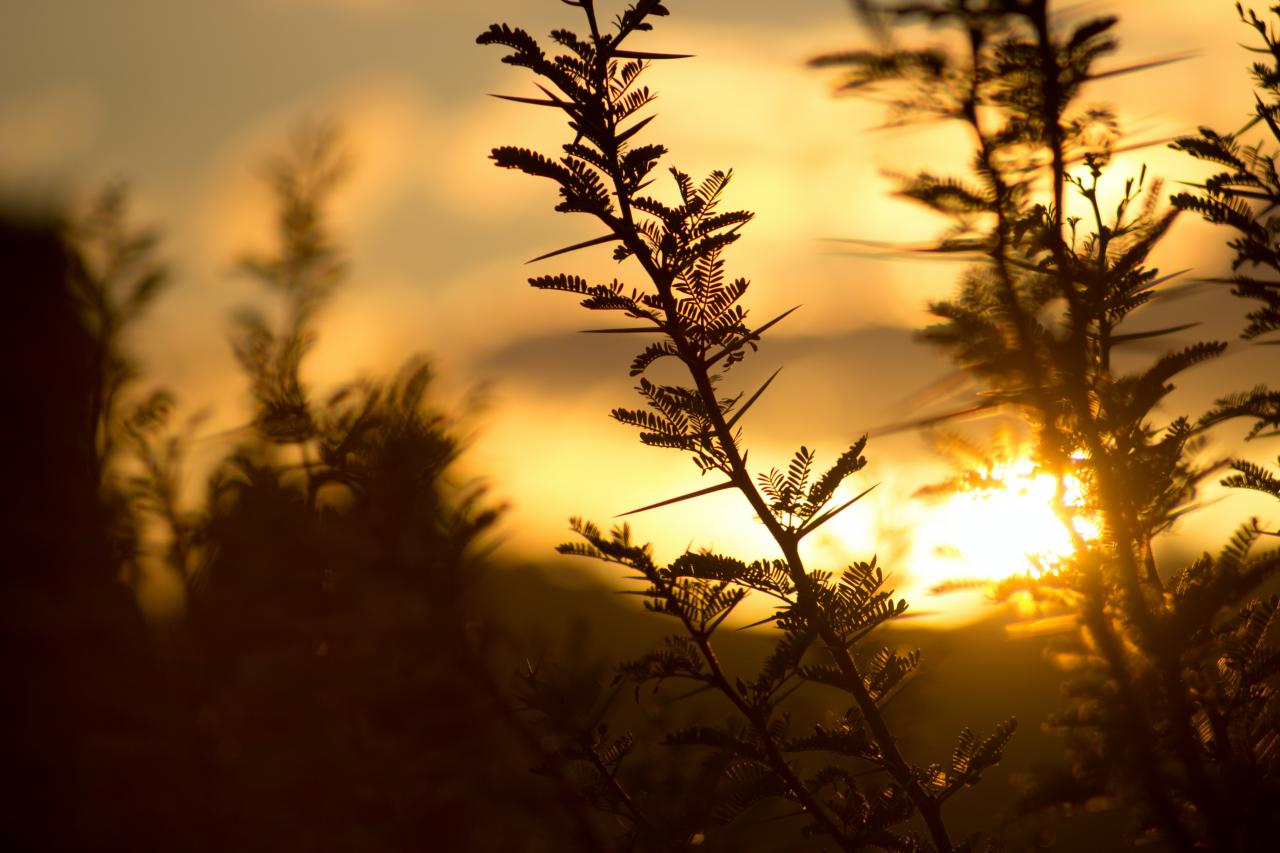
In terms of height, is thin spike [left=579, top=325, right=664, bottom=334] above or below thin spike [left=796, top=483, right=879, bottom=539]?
above

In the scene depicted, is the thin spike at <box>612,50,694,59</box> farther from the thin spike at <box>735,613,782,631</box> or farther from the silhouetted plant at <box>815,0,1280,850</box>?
the thin spike at <box>735,613,782,631</box>

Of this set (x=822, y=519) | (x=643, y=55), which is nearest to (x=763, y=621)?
(x=822, y=519)

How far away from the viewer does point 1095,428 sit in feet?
9.27

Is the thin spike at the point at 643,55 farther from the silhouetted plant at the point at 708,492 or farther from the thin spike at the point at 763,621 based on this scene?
the thin spike at the point at 763,621

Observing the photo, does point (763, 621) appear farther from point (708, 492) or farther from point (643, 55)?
point (643, 55)

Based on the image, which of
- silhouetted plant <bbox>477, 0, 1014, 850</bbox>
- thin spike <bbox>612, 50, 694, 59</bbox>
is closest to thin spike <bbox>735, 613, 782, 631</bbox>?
silhouetted plant <bbox>477, 0, 1014, 850</bbox>

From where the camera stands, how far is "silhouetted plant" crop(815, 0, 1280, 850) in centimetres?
247

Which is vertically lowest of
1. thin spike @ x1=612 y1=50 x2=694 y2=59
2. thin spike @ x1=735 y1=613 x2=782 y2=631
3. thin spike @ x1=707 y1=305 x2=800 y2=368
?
thin spike @ x1=735 y1=613 x2=782 y2=631

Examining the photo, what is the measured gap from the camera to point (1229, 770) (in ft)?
10.3

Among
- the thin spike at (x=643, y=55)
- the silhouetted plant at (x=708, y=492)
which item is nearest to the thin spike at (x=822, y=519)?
the silhouetted plant at (x=708, y=492)

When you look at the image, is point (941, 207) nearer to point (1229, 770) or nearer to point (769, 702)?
point (769, 702)

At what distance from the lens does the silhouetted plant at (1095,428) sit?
2.47m

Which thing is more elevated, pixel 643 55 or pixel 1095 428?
pixel 643 55

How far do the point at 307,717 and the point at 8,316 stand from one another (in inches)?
191
